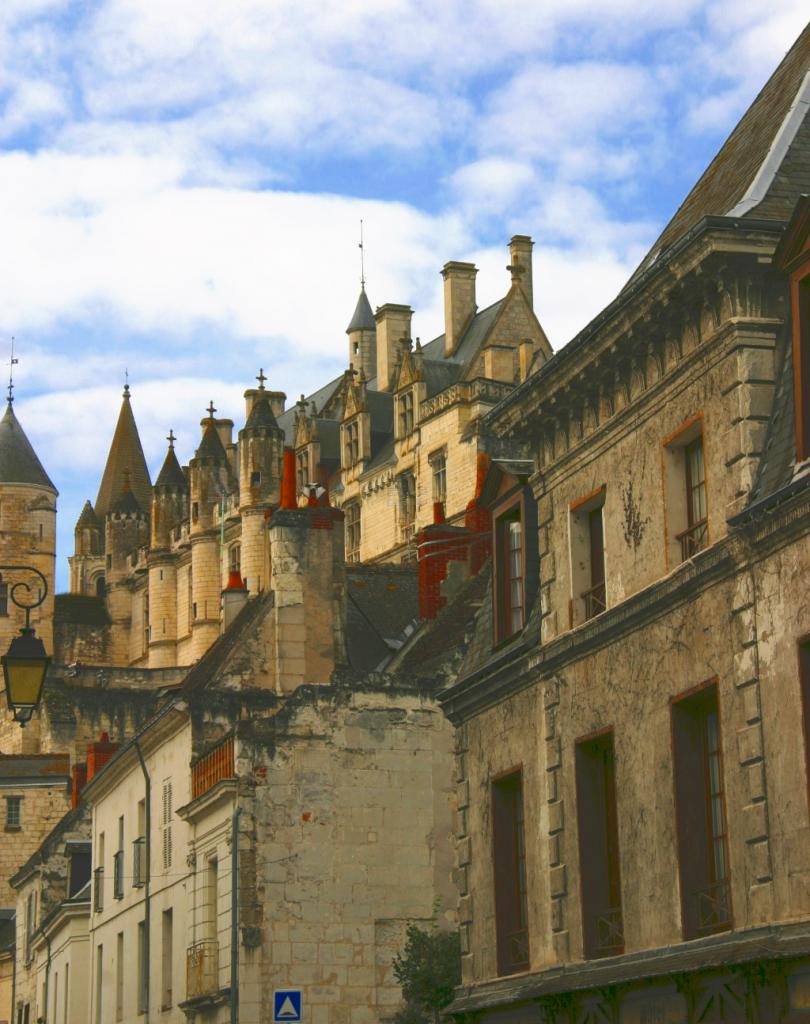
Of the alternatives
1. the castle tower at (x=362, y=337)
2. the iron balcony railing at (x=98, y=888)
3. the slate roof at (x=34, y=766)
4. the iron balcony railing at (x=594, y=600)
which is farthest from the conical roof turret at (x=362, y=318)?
the iron balcony railing at (x=594, y=600)

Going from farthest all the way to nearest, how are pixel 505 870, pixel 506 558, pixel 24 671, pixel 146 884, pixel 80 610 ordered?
pixel 80 610 < pixel 146 884 < pixel 506 558 < pixel 505 870 < pixel 24 671

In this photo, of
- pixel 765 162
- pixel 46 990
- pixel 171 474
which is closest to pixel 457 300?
pixel 171 474

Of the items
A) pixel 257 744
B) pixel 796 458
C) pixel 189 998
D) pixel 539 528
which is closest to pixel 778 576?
pixel 796 458

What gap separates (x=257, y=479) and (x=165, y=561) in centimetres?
1650

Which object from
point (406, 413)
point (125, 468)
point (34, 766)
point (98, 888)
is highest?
point (125, 468)

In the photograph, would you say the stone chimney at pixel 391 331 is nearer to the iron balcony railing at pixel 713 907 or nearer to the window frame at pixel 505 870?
the window frame at pixel 505 870

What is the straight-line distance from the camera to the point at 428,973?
81.1 feet

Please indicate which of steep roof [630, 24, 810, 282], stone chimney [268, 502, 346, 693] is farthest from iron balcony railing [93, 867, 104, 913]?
steep roof [630, 24, 810, 282]

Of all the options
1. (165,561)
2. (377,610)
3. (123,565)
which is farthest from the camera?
(123,565)

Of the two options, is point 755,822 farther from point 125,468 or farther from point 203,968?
point 125,468

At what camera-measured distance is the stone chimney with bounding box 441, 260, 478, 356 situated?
8288 cm

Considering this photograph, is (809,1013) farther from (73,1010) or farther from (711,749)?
(73,1010)

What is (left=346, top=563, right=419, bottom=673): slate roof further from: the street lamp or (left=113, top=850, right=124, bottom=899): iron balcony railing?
the street lamp

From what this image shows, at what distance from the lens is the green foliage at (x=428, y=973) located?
2466cm
